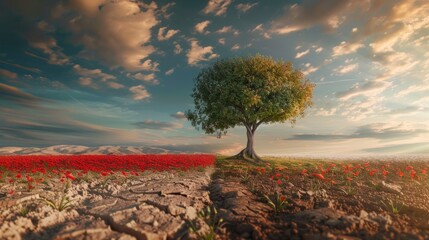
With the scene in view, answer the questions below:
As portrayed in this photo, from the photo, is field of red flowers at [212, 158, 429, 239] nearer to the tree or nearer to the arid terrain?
the arid terrain

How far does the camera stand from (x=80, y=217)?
7.27 metres

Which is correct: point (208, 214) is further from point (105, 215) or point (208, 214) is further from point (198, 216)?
point (105, 215)

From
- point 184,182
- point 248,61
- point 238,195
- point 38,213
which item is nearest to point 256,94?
point 248,61

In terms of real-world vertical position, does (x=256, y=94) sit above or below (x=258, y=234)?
above

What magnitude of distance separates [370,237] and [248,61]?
78.9ft

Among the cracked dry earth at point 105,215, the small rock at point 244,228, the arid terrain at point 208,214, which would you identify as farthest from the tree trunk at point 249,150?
the small rock at point 244,228

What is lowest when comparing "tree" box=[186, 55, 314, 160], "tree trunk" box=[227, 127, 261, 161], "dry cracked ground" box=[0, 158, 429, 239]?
"dry cracked ground" box=[0, 158, 429, 239]

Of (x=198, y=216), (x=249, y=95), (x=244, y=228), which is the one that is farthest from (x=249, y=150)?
(x=244, y=228)

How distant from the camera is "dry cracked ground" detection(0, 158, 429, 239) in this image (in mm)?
5879

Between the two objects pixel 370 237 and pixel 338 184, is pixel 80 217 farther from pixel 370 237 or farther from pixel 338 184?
pixel 338 184

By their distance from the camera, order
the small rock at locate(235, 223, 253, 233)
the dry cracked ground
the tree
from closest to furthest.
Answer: the dry cracked ground → the small rock at locate(235, 223, 253, 233) → the tree

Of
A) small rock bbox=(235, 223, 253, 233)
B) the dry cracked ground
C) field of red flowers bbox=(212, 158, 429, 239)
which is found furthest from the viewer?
small rock bbox=(235, 223, 253, 233)

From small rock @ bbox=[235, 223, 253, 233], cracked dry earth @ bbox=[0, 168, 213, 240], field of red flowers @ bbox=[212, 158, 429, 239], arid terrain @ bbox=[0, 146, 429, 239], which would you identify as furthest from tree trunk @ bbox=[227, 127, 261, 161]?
small rock @ bbox=[235, 223, 253, 233]

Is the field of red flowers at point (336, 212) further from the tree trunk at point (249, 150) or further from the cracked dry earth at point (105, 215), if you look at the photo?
the tree trunk at point (249, 150)
